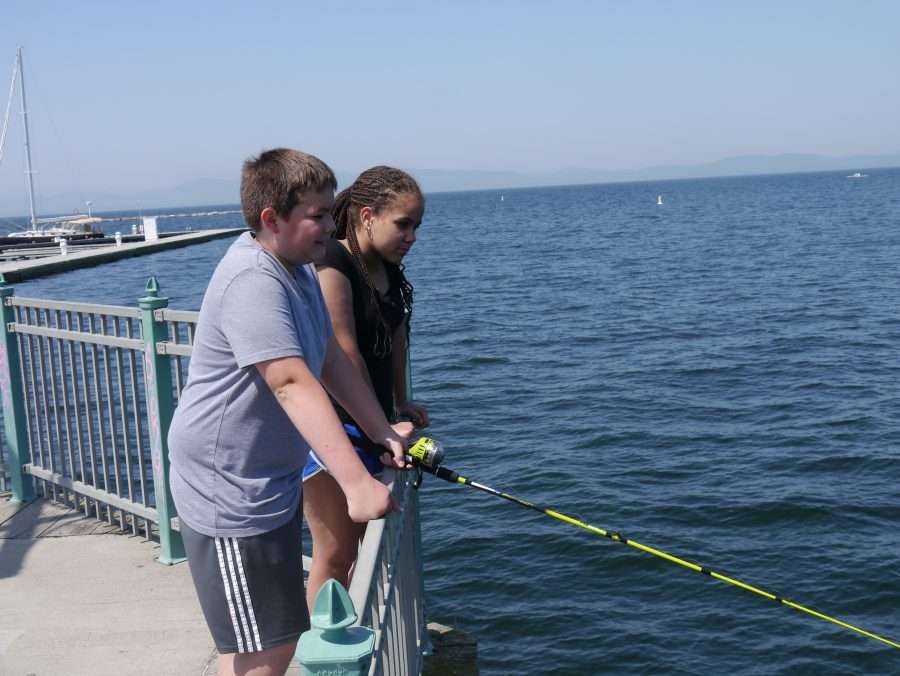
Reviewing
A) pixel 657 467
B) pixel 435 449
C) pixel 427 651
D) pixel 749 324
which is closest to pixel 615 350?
pixel 749 324

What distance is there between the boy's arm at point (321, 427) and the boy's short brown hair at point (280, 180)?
347 millimetres

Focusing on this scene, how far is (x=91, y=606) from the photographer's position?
436cm

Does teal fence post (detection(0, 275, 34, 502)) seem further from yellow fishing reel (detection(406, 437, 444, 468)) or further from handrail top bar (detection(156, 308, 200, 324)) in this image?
yellow fishing reel (detection(406, 437, 444, 468))

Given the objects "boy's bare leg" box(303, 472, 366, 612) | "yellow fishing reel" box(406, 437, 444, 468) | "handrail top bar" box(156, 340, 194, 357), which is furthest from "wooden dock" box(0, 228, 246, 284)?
"yellow fishing reel" box(406, 437, 444, 468)

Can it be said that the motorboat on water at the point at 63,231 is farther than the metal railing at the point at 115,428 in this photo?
Yes

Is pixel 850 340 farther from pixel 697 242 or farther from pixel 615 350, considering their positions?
pixel 697 242

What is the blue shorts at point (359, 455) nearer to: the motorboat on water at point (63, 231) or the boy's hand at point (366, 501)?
the boy's hand at point (366, 501)

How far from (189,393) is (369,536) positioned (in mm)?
525

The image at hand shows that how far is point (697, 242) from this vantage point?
4531 cm

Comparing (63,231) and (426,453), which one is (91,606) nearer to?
(426,453)

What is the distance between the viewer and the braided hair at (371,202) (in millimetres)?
2916

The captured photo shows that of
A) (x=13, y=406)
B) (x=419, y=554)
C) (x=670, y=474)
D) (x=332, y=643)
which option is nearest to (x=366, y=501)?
(x=332, y=643)

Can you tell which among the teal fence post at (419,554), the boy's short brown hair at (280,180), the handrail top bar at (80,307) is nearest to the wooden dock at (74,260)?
the handrail top bar at (80,307)

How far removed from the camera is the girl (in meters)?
2.83
